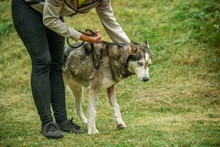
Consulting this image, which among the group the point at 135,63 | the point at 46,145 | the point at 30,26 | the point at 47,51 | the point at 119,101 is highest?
the point at 30,26

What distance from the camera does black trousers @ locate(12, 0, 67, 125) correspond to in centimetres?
476

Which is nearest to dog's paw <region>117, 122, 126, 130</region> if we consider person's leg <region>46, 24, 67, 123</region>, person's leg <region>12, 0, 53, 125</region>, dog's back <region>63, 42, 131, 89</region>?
dog's back <region>63, 42, 131, 89</region>

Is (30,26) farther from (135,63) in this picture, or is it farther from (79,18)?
(79,18)

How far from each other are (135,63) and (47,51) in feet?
4.52

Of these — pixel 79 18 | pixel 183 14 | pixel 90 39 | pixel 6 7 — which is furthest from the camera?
pixel 6 7

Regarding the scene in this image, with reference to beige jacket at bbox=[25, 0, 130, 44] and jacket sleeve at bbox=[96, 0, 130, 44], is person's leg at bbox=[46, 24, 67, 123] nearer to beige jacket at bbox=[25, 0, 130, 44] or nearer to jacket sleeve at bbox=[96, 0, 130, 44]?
beige jacket at bbox=[25, 0, 130, 44]

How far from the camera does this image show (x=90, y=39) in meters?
5.01

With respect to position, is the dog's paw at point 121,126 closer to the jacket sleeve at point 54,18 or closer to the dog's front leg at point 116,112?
the dog's front leg at point 116,112

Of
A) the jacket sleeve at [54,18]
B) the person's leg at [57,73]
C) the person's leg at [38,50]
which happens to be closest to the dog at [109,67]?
the person's leg at [57,73]

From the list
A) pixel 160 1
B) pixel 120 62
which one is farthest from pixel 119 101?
pixel 160 1

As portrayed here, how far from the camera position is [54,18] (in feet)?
15.2

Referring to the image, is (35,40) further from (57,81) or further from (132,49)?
(132,49)

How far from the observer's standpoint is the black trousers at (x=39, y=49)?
4.76 m

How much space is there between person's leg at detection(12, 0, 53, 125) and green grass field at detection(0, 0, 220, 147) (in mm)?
657
